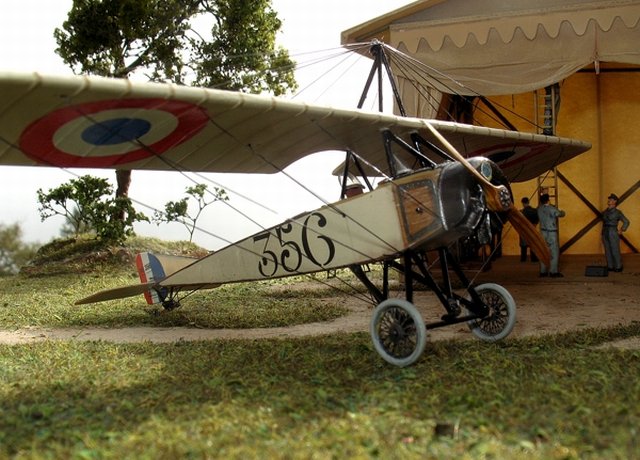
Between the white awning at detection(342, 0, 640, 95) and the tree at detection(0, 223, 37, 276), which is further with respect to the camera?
the tree at detection(0, 223, 37, 276)

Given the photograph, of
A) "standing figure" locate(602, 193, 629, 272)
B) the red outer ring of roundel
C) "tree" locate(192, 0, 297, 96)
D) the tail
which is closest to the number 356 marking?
the red outer ring of roundel

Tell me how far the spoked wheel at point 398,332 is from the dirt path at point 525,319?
Answer: 1.68m

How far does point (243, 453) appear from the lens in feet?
15.1

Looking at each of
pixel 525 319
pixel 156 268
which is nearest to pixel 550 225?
pixel 525 319

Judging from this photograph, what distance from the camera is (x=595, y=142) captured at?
1783 centimetres

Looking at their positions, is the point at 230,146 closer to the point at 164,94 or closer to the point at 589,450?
the point at 164,94

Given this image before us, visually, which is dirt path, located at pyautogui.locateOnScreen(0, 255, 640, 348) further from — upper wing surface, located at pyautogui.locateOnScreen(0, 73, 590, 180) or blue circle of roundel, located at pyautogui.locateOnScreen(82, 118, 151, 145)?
blue circle of roundel, located at pyautogui.locateOnScreen(82, 118, 151, 145)

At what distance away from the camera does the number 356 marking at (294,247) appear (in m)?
8.37

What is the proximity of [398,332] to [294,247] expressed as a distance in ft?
7.06

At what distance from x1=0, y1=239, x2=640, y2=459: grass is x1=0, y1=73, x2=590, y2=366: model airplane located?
82 centimetres

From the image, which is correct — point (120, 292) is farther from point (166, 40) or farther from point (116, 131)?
point (166, 40)

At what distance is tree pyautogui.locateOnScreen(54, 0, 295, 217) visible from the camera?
2220 cm

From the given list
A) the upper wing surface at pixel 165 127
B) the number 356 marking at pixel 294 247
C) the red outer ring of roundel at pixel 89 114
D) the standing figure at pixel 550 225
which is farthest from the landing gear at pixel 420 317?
the standing figure at pixel 550 225

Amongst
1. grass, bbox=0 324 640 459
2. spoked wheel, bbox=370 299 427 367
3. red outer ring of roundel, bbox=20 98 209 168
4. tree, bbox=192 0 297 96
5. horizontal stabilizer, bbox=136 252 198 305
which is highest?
tree, bbox=192 0 297 96
